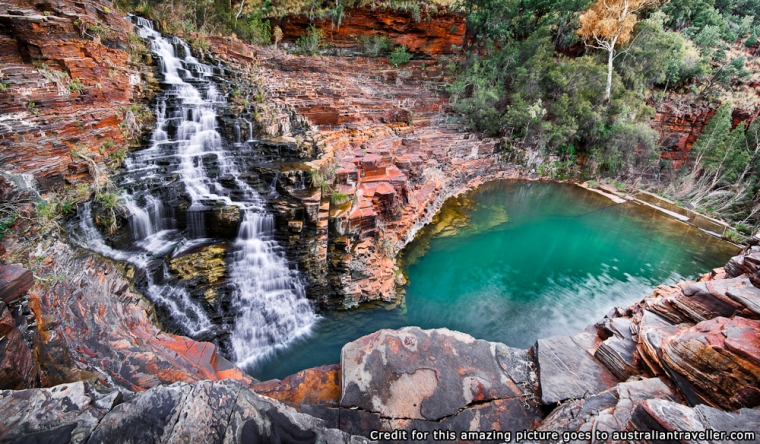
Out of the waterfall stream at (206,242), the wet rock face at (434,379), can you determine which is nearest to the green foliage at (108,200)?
the waterfall stream at (206,242)

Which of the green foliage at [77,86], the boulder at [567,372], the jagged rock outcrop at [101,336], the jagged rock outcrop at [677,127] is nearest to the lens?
the jagged rock outcrop at [101,336]

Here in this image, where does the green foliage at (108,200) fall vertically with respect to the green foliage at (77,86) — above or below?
below

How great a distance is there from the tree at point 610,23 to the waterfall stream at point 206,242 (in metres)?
19.5

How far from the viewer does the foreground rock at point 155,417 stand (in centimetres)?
198

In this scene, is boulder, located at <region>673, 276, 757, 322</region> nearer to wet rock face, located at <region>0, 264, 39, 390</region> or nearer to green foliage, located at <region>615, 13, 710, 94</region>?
wet rock face, located at <region>0, 264, 39, 390</region>

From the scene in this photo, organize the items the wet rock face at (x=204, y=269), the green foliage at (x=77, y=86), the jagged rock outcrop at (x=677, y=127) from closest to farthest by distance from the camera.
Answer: the wet rock face at (x=204, y=269)
the green foliage at (x=77, y=86)
the jagged rock outcrop at (x=677, y=127)

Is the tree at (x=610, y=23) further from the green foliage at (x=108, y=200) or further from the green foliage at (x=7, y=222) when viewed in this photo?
the green foliage at (x=7, y=222)

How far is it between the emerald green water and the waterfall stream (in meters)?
0.79

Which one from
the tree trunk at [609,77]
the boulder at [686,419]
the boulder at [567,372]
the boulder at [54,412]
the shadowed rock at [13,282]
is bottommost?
the boulder at [567,372]

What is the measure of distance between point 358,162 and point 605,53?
1810 cm

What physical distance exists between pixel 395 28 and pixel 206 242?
1953 centimetres

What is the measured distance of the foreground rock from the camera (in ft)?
6.50


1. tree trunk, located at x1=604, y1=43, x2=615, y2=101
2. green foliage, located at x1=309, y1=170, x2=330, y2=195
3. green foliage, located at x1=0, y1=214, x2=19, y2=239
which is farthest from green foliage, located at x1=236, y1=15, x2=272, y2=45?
tree trunk, located at x1=604, y1=43, x2=615, y2=101

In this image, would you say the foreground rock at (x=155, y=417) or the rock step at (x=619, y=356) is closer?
the foreground rock at (x=155, y=417)
